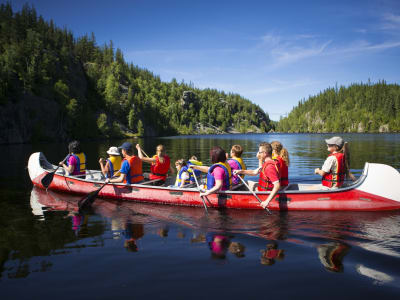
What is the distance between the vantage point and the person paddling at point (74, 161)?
1140cm

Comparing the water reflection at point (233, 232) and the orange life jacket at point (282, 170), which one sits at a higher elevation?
A: the orange life jacket at point (282, 170)

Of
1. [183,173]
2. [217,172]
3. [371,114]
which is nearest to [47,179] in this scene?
[183,173]

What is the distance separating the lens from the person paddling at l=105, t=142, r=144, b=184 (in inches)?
381

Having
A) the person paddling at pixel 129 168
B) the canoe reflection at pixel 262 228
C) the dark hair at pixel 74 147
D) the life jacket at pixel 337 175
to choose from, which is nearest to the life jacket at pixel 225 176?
the canoe reflection at pixel 262 228

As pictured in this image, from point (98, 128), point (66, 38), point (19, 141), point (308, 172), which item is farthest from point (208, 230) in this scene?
point (66, 38)

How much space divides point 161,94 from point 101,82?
83.5 m

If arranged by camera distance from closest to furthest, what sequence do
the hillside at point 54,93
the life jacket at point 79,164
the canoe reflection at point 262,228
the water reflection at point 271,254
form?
the water reflection at point 271,254 → the canoe reflection at point 262,228 → the life jacket at point 79,164 → the hillside at point 54,93

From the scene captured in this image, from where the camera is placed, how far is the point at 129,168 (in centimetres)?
987

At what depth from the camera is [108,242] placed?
634 centimetres

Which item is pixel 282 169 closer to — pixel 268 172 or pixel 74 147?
pixel 268 172

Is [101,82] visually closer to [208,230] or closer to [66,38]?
[66,38]

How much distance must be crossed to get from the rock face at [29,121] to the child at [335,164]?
54124 millimetres

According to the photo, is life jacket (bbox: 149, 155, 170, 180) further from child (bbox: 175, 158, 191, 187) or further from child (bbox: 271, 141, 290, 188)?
child (bbox: 271, 141, 290, 188)

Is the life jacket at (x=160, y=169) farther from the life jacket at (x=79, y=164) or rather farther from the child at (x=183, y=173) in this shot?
the life jacket at (x=79, y=164)
